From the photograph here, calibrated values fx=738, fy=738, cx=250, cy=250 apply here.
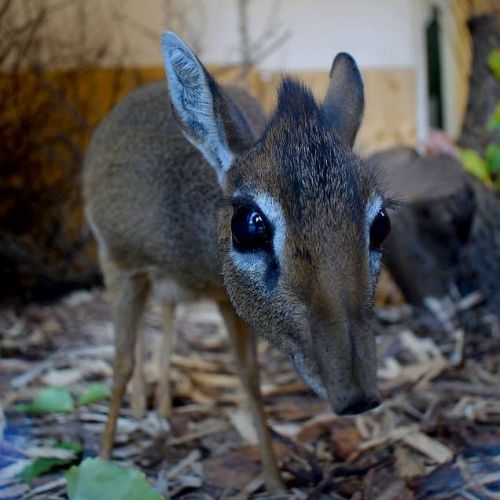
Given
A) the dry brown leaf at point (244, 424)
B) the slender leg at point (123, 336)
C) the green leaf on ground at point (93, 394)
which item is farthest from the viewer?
the green leaf on ground at point (93, 394)

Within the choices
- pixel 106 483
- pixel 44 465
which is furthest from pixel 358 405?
pixel 44 465

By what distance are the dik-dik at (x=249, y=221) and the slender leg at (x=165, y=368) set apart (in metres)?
0.02

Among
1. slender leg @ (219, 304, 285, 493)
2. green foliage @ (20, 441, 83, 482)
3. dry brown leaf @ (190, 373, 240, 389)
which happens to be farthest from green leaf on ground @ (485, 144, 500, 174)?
green foliage @ (20, 441, 83, 482)

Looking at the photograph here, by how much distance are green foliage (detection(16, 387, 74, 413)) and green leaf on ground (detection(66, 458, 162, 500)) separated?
1.13m

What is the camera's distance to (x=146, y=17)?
5.43m

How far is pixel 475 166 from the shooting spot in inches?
177

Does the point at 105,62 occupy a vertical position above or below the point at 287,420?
above

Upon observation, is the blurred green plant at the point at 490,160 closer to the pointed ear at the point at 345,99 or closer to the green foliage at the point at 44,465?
the pointed ear at the point at 345,99

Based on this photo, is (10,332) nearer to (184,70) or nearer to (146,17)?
(146,17)

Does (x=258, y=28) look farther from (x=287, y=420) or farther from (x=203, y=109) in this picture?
(x=203, y=109)

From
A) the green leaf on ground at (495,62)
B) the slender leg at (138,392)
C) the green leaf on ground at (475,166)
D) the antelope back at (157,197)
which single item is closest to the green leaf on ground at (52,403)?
the slender leg at (138,392)

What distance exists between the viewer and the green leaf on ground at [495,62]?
4.56 meters

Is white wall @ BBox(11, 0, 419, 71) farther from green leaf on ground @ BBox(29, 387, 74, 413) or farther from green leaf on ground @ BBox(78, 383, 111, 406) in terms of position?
green leaf on ground @ BBox(29, 387, 74, 413)

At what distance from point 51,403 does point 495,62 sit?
3297mm
